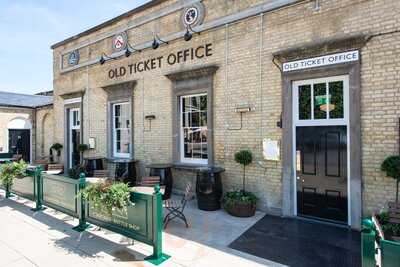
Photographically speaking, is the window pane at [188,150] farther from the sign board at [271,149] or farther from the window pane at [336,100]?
the window pane at [336,100]

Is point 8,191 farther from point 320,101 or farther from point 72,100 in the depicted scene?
point 320,101

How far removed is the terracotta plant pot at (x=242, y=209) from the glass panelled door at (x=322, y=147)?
107cm

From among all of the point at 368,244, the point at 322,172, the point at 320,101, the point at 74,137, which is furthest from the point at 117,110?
the point at 368,244

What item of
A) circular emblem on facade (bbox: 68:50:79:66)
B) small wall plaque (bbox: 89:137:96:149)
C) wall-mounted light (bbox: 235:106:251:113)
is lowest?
small wall plaque (bbox: 89:137:96:149)

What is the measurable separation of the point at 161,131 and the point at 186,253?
462 cm

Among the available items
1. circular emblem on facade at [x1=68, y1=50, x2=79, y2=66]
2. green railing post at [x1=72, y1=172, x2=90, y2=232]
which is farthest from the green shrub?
circular emblem on facade at [x1=68, y1=50, x2=79, y2=66]

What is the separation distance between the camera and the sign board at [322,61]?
16.7ft

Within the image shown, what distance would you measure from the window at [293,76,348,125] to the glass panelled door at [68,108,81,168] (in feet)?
31.4

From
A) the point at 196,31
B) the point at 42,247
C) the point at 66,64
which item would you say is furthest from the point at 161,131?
the point at 66,64

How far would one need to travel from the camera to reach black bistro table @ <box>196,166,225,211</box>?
6289 millimetres

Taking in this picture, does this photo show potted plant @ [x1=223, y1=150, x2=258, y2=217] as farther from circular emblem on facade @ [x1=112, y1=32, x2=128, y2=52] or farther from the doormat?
circular emblem on facade @ [x1=112, y1=32, x2=128, y2=52]

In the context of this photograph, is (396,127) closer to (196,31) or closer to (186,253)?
(186,253)

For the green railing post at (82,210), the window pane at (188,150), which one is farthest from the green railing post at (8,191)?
the window pane at (188,150)

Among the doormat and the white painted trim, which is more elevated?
the white painted trim
